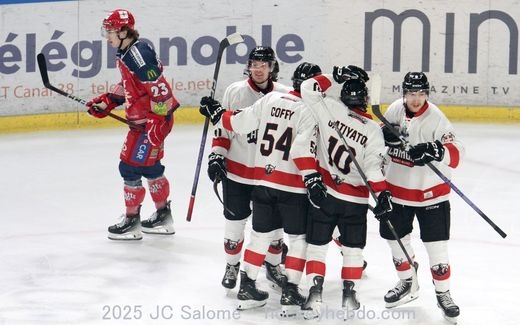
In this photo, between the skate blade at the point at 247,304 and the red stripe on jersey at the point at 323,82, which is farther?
the skate blade at the point at 247,304

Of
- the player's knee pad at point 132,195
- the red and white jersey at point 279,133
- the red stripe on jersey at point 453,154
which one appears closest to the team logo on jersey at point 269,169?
the red and white jersey at point 279,133

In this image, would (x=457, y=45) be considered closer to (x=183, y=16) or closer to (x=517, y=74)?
(x=517, y=74)

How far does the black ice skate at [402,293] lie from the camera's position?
16.6ft

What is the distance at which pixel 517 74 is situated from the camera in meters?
9.50

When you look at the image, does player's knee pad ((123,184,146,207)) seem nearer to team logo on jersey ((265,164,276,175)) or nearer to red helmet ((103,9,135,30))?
red helmet ((103,9,135,30))

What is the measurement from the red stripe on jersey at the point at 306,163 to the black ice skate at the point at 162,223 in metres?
1.81

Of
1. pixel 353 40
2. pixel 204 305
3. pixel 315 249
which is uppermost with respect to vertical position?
pixel 353 40

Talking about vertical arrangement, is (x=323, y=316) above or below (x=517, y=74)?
below

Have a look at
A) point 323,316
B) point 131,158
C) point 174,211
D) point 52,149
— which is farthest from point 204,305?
point 52,149

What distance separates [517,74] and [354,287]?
5115mm

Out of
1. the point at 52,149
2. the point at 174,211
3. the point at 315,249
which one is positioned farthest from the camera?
the point at 52,149

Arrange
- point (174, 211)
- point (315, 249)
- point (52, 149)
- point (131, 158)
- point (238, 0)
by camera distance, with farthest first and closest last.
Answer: point (238, 0), point (52, 149), point (174, 211), point (131, 158), point (315, 249)

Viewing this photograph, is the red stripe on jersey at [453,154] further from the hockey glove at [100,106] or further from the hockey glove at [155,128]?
the hockey glove at [100,106]

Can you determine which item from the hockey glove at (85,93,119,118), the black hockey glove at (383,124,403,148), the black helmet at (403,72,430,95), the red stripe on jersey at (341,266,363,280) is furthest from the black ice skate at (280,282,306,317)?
the hockey glove at (85,93,119,118)
